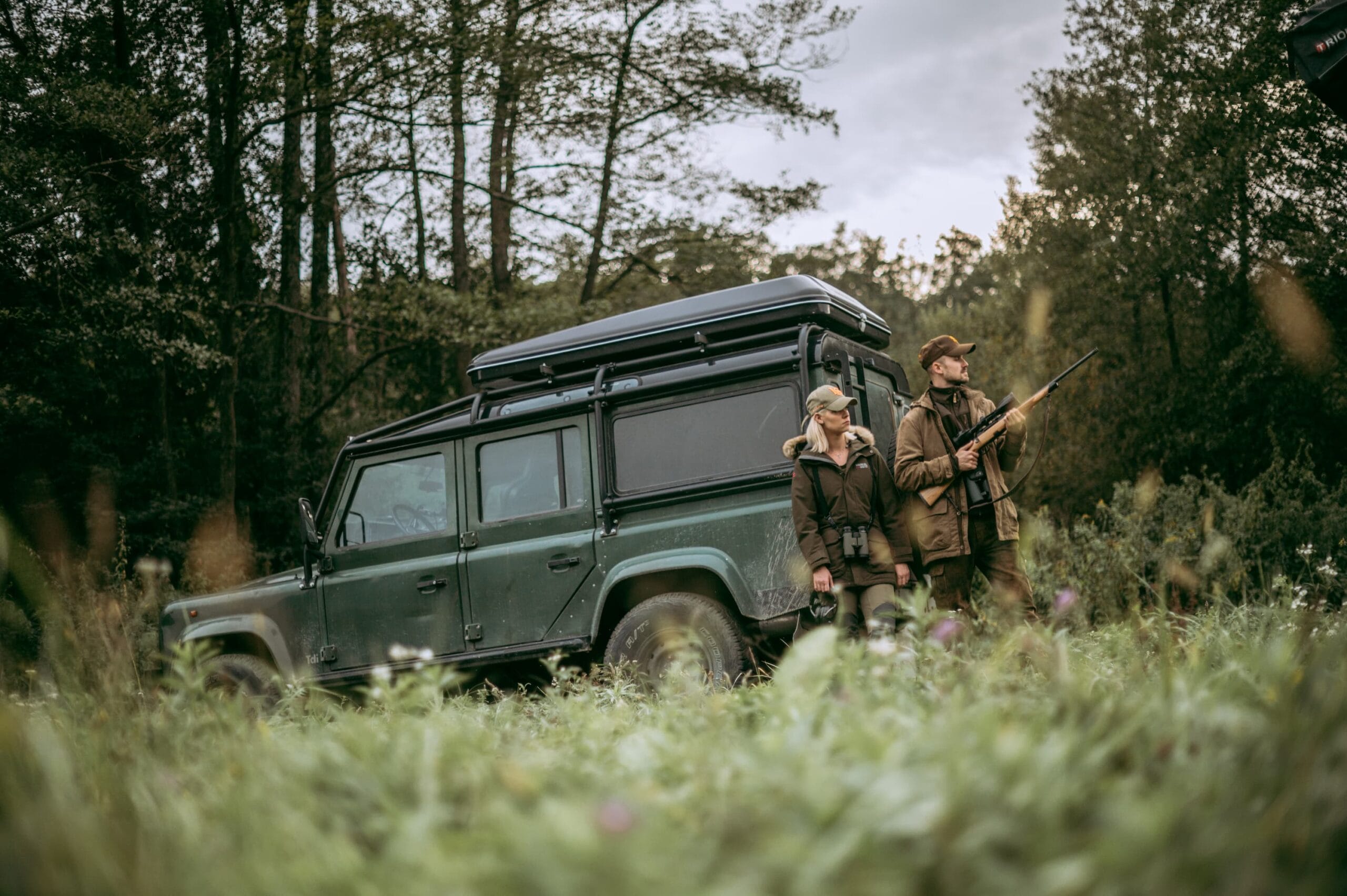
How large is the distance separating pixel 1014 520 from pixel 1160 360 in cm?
1328

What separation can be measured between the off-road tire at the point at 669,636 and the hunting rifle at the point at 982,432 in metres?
1.32

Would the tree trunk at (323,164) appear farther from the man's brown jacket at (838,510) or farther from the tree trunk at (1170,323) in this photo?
the tree trunk at (1170,323)

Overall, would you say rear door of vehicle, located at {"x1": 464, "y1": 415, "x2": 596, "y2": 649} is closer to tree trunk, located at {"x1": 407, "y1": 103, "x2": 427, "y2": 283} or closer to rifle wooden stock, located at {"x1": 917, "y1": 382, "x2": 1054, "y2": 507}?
rifle wooden stock, located at {"x1": 917, "y1": 382, "x2": 1054, "y2": 507}

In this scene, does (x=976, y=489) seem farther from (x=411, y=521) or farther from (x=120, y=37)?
(x=120, y=37)

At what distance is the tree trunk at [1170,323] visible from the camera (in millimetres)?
17328

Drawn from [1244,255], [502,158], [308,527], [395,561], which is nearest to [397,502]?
[395,561]

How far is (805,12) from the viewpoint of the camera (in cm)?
1616

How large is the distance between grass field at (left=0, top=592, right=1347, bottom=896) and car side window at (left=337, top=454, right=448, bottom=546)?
149 inches

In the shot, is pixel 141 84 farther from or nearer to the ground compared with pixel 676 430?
farther from the ground

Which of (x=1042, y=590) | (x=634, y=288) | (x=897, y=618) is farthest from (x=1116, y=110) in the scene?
(x=897, y=618)

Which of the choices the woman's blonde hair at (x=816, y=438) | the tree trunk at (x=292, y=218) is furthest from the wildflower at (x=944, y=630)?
the tree trunk at (x=292, y=218)

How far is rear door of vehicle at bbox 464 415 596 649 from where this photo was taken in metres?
6.30

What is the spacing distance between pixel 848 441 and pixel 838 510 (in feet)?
1.29

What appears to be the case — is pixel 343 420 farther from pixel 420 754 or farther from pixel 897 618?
pixel 420 754
